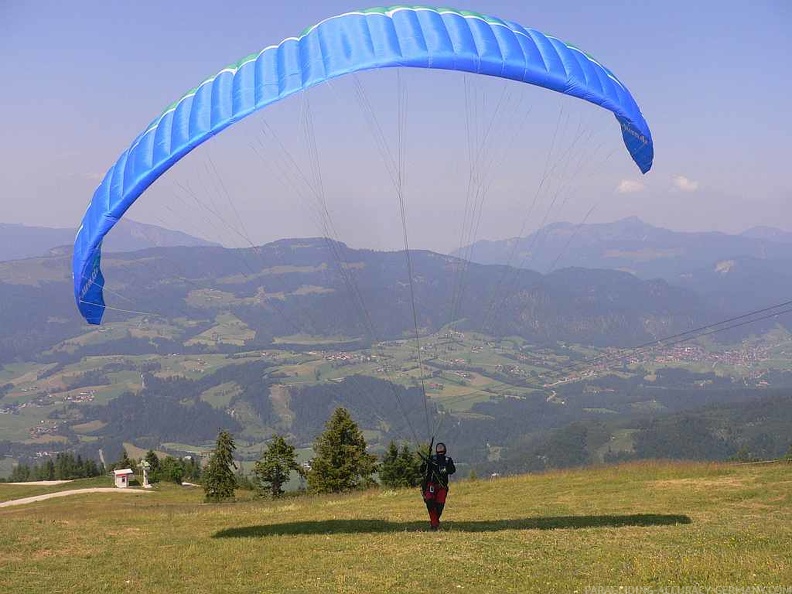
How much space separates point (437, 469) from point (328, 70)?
884 cm

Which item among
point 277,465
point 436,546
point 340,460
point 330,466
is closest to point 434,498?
point 436,546

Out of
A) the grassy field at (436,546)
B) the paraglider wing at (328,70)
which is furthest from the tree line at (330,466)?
the paraglider wing at (328,70)

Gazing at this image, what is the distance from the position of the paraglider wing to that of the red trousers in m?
8.53

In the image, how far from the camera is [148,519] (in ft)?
70.7

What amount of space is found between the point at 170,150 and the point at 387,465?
42.4 metres

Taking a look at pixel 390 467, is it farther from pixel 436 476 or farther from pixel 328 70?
pixel 328 70

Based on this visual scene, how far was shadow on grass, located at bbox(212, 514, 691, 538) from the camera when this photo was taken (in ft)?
54.1

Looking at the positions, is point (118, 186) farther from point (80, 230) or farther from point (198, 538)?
point (198, 538)

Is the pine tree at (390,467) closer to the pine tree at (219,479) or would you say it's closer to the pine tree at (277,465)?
the pine tree at (277,465)

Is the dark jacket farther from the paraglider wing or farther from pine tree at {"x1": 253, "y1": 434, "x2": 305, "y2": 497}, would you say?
pine tree at {"x1": 253, "y1": 434, "x2": 305, "y2": 497}

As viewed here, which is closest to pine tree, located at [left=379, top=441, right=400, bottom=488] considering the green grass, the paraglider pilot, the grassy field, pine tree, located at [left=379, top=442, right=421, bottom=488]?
pine tree, located at [left=379, top=442, right=421, bottom=488]

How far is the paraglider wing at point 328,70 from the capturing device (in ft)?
44.6

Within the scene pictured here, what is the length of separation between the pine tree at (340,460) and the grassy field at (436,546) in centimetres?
2142

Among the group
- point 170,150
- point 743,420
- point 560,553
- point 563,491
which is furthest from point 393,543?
point 743,420
